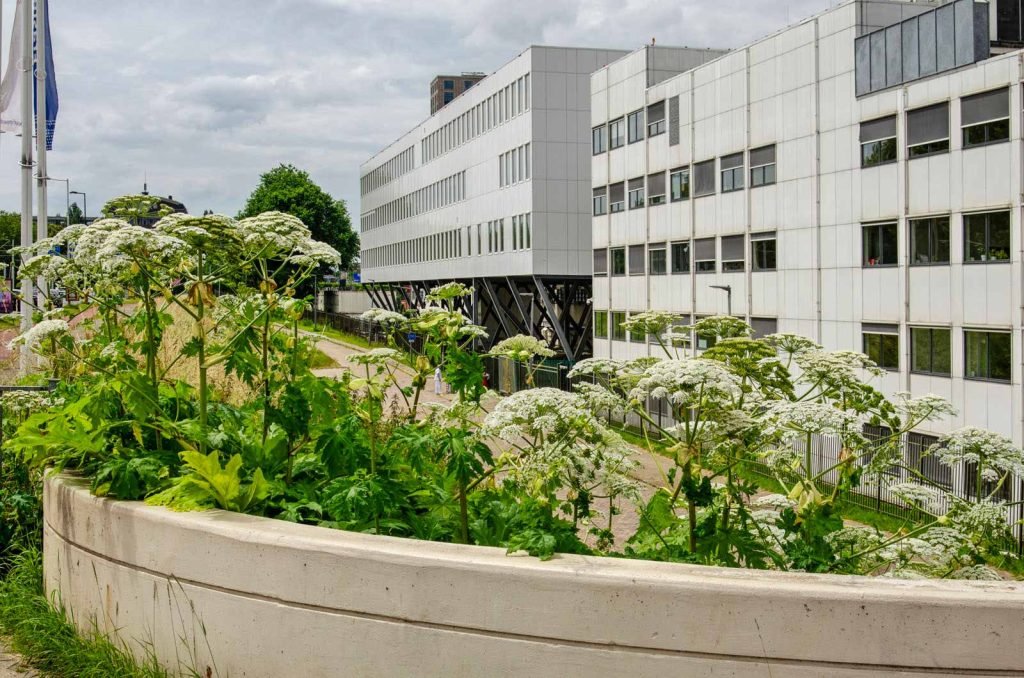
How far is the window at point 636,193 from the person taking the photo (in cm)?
4469

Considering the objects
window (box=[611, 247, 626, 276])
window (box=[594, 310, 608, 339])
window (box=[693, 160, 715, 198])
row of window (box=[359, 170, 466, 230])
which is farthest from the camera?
row of window (box=[359, 170, 466, 230])

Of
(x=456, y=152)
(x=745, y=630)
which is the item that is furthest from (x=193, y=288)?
(x=456, y=152)

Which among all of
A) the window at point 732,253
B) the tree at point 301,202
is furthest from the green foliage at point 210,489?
the tree at point 301,202

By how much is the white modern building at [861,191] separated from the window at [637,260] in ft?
0.60

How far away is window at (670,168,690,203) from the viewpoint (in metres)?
41.3

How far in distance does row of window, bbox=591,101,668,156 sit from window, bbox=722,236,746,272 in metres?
6.29

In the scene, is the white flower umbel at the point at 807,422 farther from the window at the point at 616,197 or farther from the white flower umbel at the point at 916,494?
the window at the point at 616,197

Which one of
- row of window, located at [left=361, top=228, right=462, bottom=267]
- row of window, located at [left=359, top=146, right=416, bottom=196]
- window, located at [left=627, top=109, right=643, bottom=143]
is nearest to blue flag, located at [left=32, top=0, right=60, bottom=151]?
window, located at [left=627, top=109, right=643, bottom=143]

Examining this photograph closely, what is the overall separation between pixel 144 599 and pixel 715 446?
2770 millimetres

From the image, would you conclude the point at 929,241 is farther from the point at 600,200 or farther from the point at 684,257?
the point at 600,200

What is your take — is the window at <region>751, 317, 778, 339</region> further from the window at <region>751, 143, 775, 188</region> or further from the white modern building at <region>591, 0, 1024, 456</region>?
the window at <region>751, 143, 775, 188</region>

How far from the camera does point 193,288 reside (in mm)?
6141

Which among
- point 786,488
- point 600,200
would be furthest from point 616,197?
point 786,488

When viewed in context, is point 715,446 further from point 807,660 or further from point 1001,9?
point 1001,9
